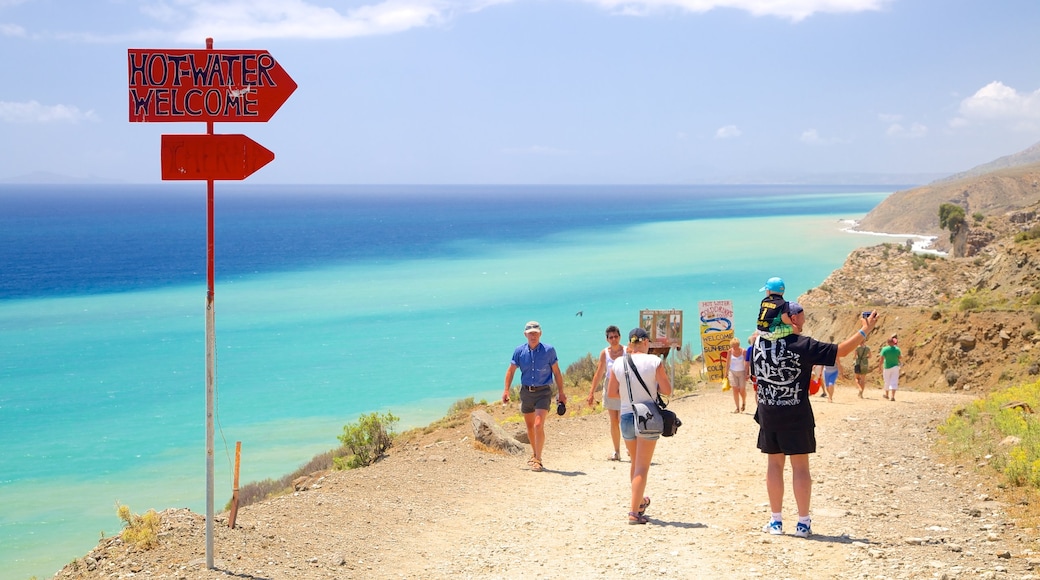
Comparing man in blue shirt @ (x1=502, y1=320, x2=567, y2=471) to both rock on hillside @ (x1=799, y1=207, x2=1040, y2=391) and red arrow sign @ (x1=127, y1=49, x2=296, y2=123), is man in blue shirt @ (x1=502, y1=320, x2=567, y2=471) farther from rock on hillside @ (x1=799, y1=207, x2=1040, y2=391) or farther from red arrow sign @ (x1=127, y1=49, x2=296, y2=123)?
rock on hillside @ (x1=799, y1=207, x2=1040, y2=391)

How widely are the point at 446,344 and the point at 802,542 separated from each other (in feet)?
111

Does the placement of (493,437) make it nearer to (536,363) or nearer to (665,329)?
(536,363)

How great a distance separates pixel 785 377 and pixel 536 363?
4123 millimetres

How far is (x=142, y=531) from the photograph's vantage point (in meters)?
7.49

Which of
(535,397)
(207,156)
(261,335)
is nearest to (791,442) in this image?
(535,397)

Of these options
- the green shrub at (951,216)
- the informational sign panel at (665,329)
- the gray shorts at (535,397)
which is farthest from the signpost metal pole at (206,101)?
the green shrub at (951,216)

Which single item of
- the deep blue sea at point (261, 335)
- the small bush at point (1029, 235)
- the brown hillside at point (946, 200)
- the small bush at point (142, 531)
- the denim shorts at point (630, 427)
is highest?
the brown hillside at point (946, 200)

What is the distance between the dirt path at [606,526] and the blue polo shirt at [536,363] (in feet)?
3.88

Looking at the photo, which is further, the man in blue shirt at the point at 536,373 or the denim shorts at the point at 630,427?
the man in blue shirt at the point at 536,373

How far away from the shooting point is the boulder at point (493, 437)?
12391mm

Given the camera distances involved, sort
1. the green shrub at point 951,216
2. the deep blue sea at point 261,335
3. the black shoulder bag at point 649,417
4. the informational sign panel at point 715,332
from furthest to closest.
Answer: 1. the green shrub at point 951,216
2. the informational sign panel at point 715,332
3. the deep blue sea at point 261,335
4. the black shoulder bag at point 649,417

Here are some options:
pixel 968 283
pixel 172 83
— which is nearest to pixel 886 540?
pixel 172 83

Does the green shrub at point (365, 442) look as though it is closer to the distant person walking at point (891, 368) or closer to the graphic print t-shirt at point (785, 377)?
the graphic print t-shirt at point (785, 377)

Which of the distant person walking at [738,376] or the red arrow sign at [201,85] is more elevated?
the red arrow sign at [201,85]
